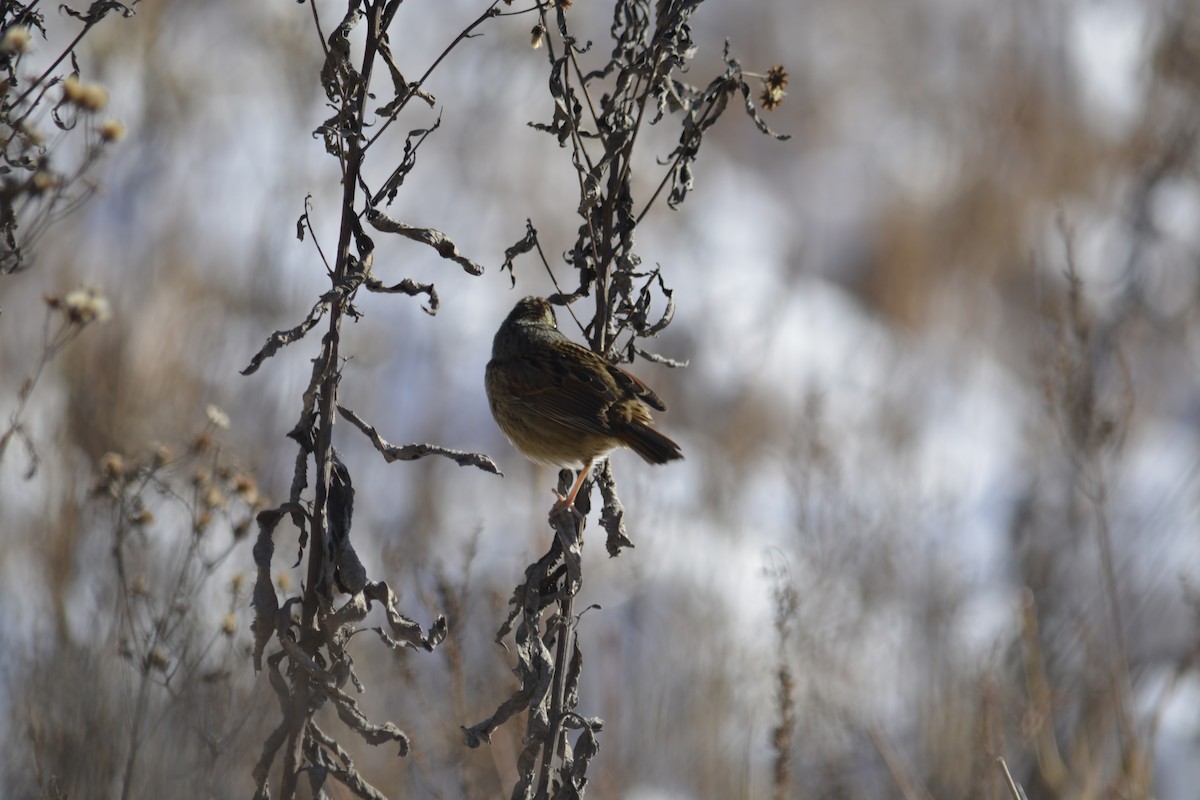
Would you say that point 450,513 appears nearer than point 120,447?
No

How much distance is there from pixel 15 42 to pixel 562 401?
185 cm

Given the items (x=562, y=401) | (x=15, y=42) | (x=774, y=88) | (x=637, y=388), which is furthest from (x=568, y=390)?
(x=15, y=42)

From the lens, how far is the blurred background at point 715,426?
3.68m

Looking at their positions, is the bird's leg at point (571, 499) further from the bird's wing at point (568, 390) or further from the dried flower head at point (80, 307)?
the dried flower head at point (80, 307)

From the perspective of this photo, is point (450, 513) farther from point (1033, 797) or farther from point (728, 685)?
point (1033, 797)

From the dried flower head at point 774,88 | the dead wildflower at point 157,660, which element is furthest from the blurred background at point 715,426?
the dried flower head at point 774,88

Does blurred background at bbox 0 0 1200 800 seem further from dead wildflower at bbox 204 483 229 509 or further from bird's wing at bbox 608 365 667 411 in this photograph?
bird's wing at bbox 608 365 667 411

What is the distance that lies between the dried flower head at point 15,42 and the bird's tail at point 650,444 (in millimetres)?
1859

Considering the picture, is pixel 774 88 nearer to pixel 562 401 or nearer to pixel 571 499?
pixel 571 499

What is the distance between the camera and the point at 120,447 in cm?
461

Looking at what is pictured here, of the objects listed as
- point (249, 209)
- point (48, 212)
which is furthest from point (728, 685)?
point (249, 209)

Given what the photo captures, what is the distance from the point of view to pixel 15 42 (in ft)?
6.80

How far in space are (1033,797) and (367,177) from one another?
520 centimetres

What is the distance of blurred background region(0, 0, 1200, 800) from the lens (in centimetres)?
368
